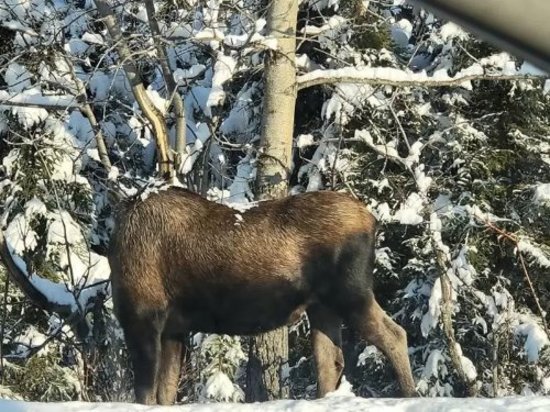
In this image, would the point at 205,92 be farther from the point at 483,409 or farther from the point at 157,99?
the point at 483,409

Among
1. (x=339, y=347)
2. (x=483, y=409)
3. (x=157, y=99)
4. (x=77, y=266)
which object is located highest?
(x=157, y=99)

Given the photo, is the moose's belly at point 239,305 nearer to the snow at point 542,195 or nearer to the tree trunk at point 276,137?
the tree trunk at point 276,137

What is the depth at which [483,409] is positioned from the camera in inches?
158

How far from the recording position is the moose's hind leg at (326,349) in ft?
22.2

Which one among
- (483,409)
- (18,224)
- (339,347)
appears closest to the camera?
(483,409)

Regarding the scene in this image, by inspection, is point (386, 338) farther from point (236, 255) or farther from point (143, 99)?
point (143, 99)

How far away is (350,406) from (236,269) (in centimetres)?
217

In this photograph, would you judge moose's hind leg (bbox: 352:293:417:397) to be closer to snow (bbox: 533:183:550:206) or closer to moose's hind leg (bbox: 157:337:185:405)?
moose's hind leg (bbox: 157:337:185:405)

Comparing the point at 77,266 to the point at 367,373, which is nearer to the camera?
the point at 77,266

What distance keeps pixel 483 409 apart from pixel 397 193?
815cm

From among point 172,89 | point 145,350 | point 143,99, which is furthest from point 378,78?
point 145,350

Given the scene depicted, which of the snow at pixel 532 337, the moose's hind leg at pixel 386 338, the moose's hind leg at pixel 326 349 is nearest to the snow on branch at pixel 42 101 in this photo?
the moose's hind leg at pixel 326 349

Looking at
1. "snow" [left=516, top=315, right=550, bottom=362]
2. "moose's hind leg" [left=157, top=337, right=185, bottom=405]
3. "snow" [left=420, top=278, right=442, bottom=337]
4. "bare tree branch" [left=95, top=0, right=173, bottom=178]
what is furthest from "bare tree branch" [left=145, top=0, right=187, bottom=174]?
"snow" [left=516, top=315, right=550, bottom=362]

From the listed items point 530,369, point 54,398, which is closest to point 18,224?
point 54,398
